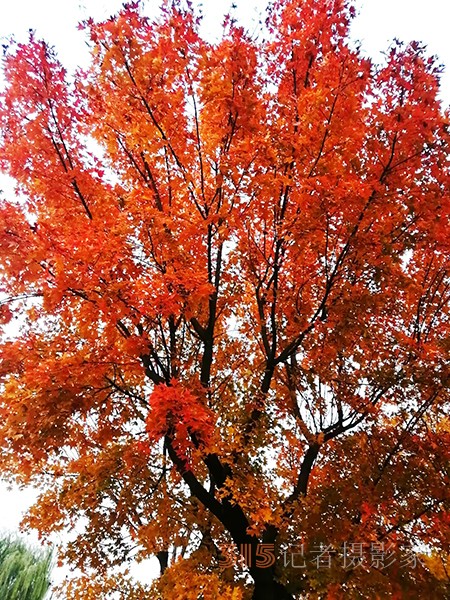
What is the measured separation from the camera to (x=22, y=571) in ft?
44.5

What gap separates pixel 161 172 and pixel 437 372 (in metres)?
4.40

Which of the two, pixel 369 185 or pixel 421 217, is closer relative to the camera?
pixel 369 185

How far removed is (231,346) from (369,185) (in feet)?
12.3

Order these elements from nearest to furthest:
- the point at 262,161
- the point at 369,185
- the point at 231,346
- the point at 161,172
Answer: the point at 369,185 < the point at 262,161 < the point at 161,172 < the point at 231,346

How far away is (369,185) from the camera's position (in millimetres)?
4539

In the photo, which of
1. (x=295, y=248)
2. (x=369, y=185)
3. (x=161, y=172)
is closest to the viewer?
(x=369, y=185)

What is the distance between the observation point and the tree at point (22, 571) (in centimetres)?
1309

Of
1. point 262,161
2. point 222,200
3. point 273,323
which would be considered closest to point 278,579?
point 273,323

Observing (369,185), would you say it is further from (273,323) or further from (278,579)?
(278,579)

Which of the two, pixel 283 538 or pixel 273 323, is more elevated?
pixel 273 323

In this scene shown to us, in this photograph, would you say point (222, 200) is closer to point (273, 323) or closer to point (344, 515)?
point (273, 323)

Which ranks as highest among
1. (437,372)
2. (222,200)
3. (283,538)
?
(222,200)

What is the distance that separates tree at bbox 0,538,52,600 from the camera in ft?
42.9

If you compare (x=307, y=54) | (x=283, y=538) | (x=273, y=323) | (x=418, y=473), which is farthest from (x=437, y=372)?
(x=307, y=54)
